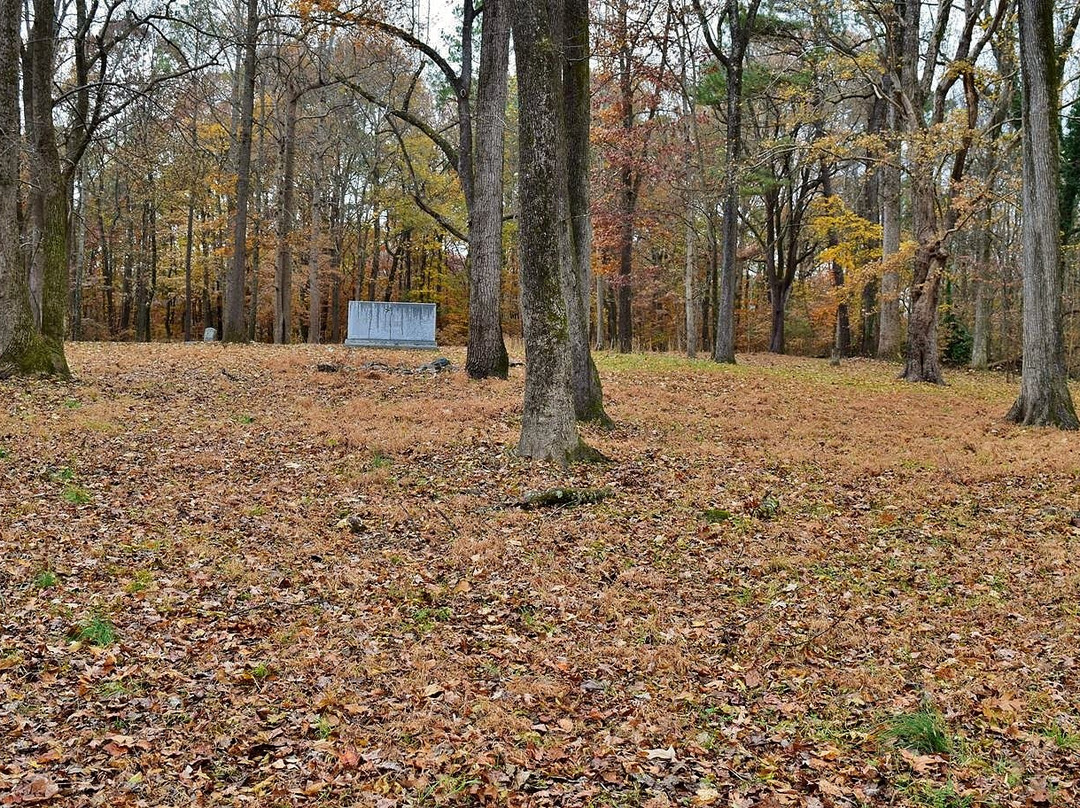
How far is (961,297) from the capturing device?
28.7 meters

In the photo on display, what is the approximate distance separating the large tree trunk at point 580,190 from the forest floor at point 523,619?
0.79 m

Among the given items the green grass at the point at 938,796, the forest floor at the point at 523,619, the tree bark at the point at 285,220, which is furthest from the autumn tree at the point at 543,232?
Answer: the tree bark at the point at 285,220

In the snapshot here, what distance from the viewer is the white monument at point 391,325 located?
1903 centimetres

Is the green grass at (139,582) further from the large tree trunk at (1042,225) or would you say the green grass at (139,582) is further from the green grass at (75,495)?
the large tree trunk at (1042,225)

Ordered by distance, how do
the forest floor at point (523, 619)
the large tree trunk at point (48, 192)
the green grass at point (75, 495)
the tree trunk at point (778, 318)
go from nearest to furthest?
the forest floor at point (523, 619), the green grass at point (75, 495), the large tree trunk at point (48, 192), the tree trunk at point (778, 318)

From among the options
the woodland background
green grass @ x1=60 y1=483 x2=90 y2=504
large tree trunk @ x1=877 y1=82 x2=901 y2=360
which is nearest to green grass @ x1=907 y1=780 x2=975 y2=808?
green grass @ x1=60 y1=483 x2=90 y2=504

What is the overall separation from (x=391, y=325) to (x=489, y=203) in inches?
279

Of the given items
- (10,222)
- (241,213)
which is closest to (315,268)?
(241,213)

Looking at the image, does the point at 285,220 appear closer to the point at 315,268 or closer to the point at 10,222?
the point at 315,268

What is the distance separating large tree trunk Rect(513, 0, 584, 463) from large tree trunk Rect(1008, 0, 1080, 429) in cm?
678

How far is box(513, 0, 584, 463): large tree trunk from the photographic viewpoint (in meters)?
7.43

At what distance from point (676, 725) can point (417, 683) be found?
131 centimetres

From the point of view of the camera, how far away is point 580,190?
966 cm

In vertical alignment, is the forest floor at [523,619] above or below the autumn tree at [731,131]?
below
